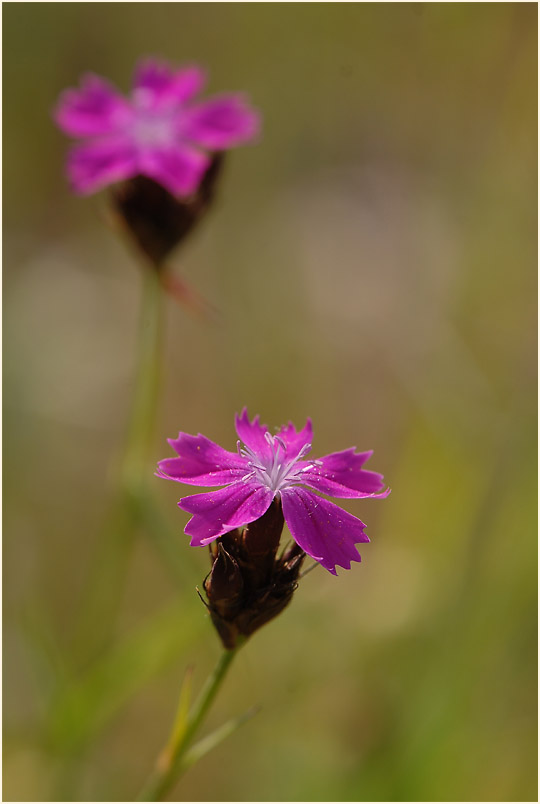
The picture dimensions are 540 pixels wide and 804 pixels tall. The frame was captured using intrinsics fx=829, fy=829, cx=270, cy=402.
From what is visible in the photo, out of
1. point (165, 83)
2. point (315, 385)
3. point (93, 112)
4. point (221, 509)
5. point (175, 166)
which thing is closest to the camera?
point (221, 509)

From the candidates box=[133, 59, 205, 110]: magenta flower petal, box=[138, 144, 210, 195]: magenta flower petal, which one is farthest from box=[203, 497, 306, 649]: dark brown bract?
box=[133, 59, 205, 110]: magenta flower petal

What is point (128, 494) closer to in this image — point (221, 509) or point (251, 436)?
point (251, 436)

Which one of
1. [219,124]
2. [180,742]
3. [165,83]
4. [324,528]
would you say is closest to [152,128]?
[219,124]

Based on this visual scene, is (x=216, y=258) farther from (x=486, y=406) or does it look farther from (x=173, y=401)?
(x=486, y=406)

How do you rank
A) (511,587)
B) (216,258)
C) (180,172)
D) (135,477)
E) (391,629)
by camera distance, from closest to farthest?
(180,172) < (135,477) < (511,587) < (391,629) < (216,258)

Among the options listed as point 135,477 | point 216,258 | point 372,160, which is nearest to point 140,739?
point 135,477

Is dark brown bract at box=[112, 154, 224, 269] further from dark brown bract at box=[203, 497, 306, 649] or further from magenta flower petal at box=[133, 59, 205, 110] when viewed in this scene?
dark brown bract at box=[203, 497, 306, 649]

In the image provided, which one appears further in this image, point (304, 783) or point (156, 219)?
point (304, 783)
